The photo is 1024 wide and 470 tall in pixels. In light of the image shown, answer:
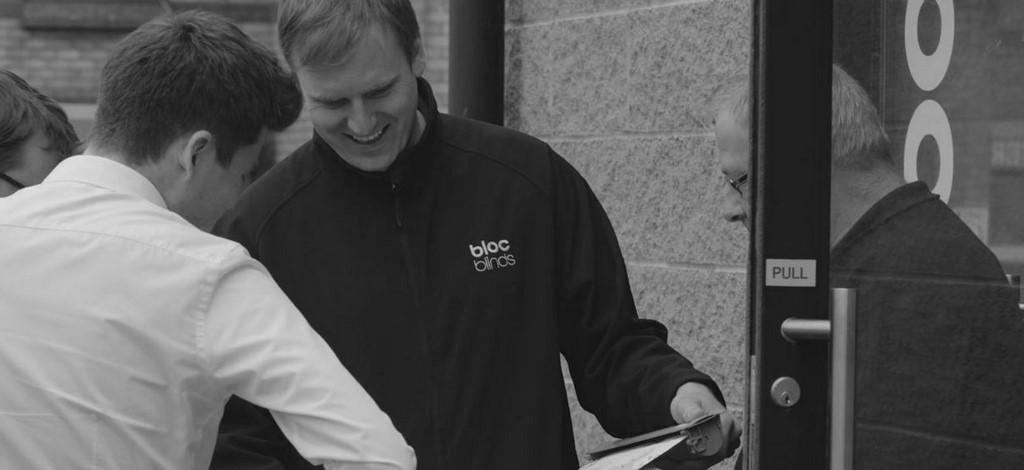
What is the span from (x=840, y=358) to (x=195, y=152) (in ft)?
3.46

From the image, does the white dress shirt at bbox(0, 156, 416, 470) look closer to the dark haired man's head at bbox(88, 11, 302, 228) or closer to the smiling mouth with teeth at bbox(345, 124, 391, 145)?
the dark haired man's head at bbox(88, 11, 302, 228)

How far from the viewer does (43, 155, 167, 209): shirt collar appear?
183 cm

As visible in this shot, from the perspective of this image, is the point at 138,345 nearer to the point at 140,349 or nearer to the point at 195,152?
the point at 140,349

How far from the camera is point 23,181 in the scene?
298 cm

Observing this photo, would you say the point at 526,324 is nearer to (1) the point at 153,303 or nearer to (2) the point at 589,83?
(1) the point at 153,303

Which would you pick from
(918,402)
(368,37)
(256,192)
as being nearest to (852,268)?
(918,402)

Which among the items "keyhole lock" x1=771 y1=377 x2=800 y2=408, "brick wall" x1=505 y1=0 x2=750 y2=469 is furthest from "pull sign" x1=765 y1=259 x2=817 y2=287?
"brick wall" x1=505 y1=0 x2=750 y2=469

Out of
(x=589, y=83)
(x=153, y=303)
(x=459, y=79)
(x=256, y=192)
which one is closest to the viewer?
(x=153, y=303)

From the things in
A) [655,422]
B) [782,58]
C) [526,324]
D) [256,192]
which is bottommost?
[655,422]

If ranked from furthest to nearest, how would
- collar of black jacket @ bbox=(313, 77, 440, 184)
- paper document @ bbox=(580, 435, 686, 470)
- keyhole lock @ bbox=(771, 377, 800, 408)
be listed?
collar of black jacket @ bbox=(313, 77, 440, 184) < keyhole lock @ bbox=(771, 377, 800, 408) < paper document @ bbox=(580, 435, 686, 470)

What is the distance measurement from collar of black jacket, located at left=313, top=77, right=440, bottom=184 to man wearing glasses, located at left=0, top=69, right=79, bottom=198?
78 cm

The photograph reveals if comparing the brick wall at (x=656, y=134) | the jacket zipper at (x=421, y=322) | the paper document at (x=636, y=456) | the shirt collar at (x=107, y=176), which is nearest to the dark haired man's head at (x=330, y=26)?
the jacket zipper at (x=421, y=322)

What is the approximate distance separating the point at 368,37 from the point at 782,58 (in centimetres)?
72

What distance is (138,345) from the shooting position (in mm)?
1713
